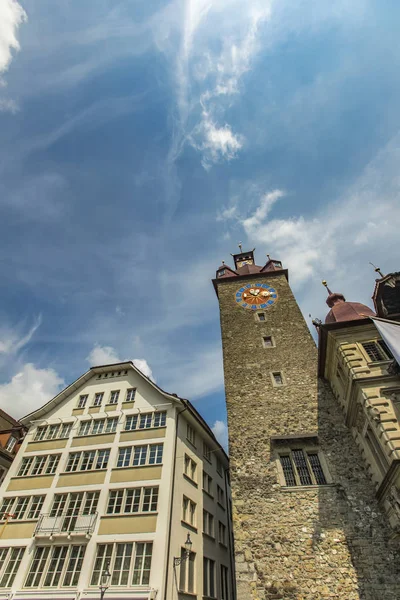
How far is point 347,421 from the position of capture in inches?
650

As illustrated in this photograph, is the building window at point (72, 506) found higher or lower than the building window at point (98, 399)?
lower

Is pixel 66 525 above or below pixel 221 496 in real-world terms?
below

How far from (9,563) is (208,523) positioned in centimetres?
1010

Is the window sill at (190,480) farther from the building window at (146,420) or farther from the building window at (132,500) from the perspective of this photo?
the building window at (146,420)

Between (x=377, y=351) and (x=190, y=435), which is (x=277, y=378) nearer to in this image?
(x=377, y=351)

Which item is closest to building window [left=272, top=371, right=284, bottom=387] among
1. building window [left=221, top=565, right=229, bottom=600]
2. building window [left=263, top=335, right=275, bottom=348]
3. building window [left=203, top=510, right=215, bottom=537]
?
building window [left=263, top=335, right=275, bottom=348]

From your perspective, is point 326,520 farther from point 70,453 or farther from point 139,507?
point 70,453

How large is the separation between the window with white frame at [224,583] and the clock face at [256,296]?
16.9 metres

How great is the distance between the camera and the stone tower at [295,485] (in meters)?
12.4

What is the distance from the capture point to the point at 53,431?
20516 mm

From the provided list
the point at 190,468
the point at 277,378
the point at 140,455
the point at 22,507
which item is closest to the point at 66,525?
the point at 22,507

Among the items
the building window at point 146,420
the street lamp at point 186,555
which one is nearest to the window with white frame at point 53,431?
the building window at point 146,420

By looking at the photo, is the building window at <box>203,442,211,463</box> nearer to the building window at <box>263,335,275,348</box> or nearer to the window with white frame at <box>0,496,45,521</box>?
the building window at <box>263,335,275,348</box>

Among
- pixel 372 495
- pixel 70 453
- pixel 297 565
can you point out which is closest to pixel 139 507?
pixel 70 453
